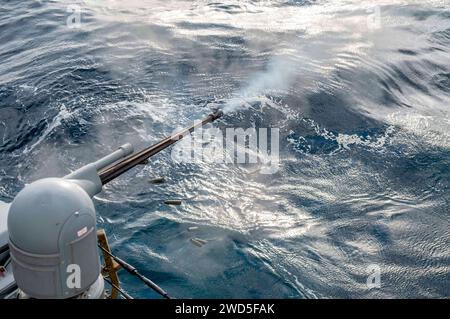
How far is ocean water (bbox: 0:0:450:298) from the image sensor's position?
31.4 ft

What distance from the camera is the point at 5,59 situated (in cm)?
1997

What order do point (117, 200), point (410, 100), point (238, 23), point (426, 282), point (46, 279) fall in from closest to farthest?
point (46, 279)
point (426, 282)
point (117, 200)
point (410, 100)
point (238, 23)

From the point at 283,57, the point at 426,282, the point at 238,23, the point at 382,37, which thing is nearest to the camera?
the point at 426,282

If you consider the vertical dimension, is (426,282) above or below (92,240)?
below

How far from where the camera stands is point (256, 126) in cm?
1470

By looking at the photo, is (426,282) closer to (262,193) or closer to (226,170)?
(262,193)

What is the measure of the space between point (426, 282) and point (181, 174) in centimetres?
638

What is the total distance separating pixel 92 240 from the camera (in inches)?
198

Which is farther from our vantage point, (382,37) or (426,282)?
(382,37)

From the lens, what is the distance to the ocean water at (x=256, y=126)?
31.4 ft

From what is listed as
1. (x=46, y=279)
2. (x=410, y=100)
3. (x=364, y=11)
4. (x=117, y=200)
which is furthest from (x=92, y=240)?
(x=364, y=11)

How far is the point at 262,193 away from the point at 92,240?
277 inches

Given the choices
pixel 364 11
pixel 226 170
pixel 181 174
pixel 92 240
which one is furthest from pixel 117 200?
pixel 364 11
